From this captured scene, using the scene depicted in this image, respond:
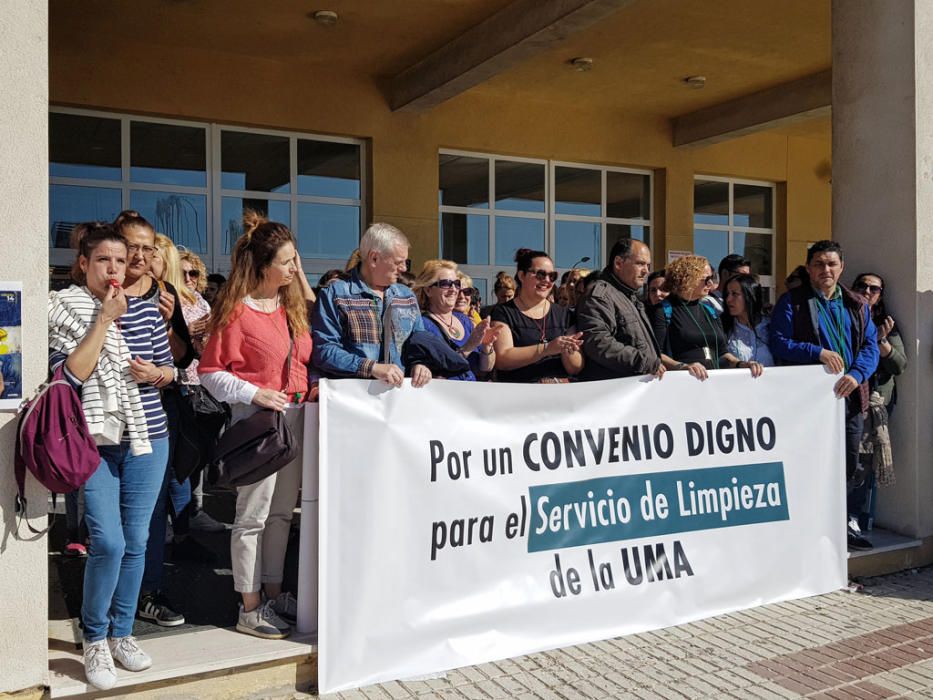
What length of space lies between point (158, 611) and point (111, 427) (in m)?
1.16

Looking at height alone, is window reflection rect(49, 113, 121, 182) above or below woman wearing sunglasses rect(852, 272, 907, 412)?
above

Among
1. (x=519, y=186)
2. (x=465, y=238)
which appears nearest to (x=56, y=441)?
(x=465, y=238)

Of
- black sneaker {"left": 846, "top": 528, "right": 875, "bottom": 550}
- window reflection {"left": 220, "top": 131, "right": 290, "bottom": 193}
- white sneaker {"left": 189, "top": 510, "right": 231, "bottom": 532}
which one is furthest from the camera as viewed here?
window reflection {"left": 220, "top": 131, "right": 290, "bottom": 193}

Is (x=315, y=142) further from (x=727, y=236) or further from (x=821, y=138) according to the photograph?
(x=821, y=138)

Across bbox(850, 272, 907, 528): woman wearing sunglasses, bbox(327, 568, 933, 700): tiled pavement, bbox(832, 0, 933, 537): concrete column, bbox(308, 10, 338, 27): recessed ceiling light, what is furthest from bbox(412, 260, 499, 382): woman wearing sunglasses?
bbox(308, 10, 338, 27): recessed ceiling light

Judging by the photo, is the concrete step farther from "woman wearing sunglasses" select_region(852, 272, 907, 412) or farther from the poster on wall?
"woman wearing sunglasses" select_region(852, 272, 907, 412)

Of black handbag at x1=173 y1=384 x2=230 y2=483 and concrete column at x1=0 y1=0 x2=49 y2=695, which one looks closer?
concrete column at x1=0 y1=0 x2=49 y2=695

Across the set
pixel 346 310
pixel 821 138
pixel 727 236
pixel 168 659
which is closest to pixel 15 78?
pixel 346 310

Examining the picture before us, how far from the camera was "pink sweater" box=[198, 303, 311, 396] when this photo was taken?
152 inches

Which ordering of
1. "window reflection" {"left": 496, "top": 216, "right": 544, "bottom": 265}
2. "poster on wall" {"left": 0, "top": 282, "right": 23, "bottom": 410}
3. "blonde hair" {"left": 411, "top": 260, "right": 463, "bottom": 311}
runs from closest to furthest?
1. "poster on wall" {"left": 0, "top": 282, "right": 23, "bottom": 410}
2. "blonde hair" {"left": 411, "top": 260, "right": 463, "bottom": 311}
3. "window reflection" {"left": 496, "top": 216, "right": 544, "bottom": 265}

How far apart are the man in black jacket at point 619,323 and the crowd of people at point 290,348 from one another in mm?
11

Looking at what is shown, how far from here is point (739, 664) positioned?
13.5ft

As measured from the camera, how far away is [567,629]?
427cm

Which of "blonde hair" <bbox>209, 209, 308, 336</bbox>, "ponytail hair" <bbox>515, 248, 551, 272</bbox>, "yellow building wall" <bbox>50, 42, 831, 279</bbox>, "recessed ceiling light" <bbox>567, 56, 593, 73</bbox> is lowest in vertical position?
"blonde hair" <bbox>209, 209, 308, 336</bbox>
